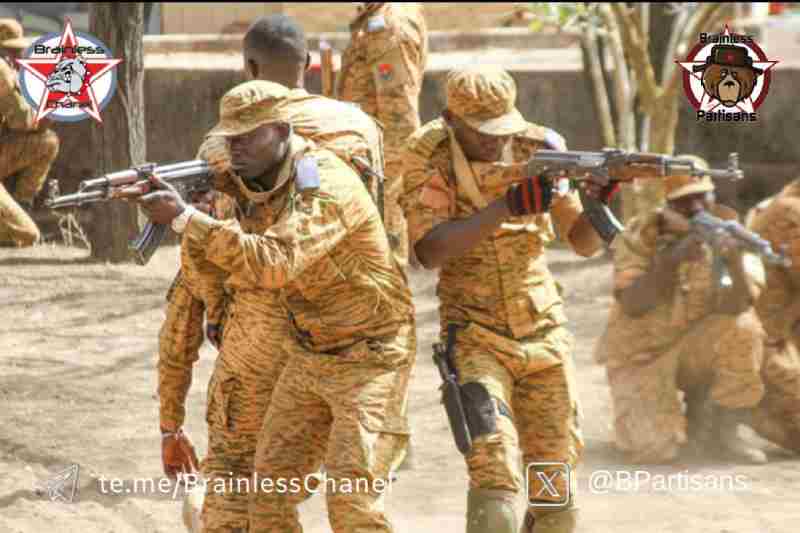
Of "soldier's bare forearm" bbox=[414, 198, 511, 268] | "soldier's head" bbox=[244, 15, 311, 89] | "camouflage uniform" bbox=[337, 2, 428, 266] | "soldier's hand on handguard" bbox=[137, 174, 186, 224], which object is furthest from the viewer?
"camouflage uniform" bbox=[337, 2, 428, 266]

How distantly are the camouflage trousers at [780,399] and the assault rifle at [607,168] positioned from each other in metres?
2.51

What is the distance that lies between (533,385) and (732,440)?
256 cm

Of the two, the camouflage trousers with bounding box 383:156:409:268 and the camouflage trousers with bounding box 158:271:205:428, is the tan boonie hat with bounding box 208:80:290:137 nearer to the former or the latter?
the camouflage trousers with bounding box 158:271:205:428

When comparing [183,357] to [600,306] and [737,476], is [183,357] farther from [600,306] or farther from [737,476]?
[600,306]

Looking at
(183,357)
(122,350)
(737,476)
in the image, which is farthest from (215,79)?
(183,357)

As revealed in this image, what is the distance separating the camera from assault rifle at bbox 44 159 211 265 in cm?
455

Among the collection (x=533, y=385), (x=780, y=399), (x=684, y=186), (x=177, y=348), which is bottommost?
(x=780, y=399)

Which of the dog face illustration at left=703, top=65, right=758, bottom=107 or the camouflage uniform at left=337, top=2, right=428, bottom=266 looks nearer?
the dog face illustration at left=703, top=65, right=758, bottom=107

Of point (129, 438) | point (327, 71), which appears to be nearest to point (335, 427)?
point (129, 438)

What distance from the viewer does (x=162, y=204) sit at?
14.8ft

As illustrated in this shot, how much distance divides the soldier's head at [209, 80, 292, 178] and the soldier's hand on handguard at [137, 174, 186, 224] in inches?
9.3

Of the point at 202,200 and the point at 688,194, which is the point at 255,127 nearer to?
the point at 202,200

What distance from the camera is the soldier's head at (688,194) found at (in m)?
7.23

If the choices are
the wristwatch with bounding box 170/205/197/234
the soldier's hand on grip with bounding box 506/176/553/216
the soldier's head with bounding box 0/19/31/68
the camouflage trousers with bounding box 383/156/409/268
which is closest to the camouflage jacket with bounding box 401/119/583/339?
the soldier's hand on grip with bounding box 506/176/553/216
